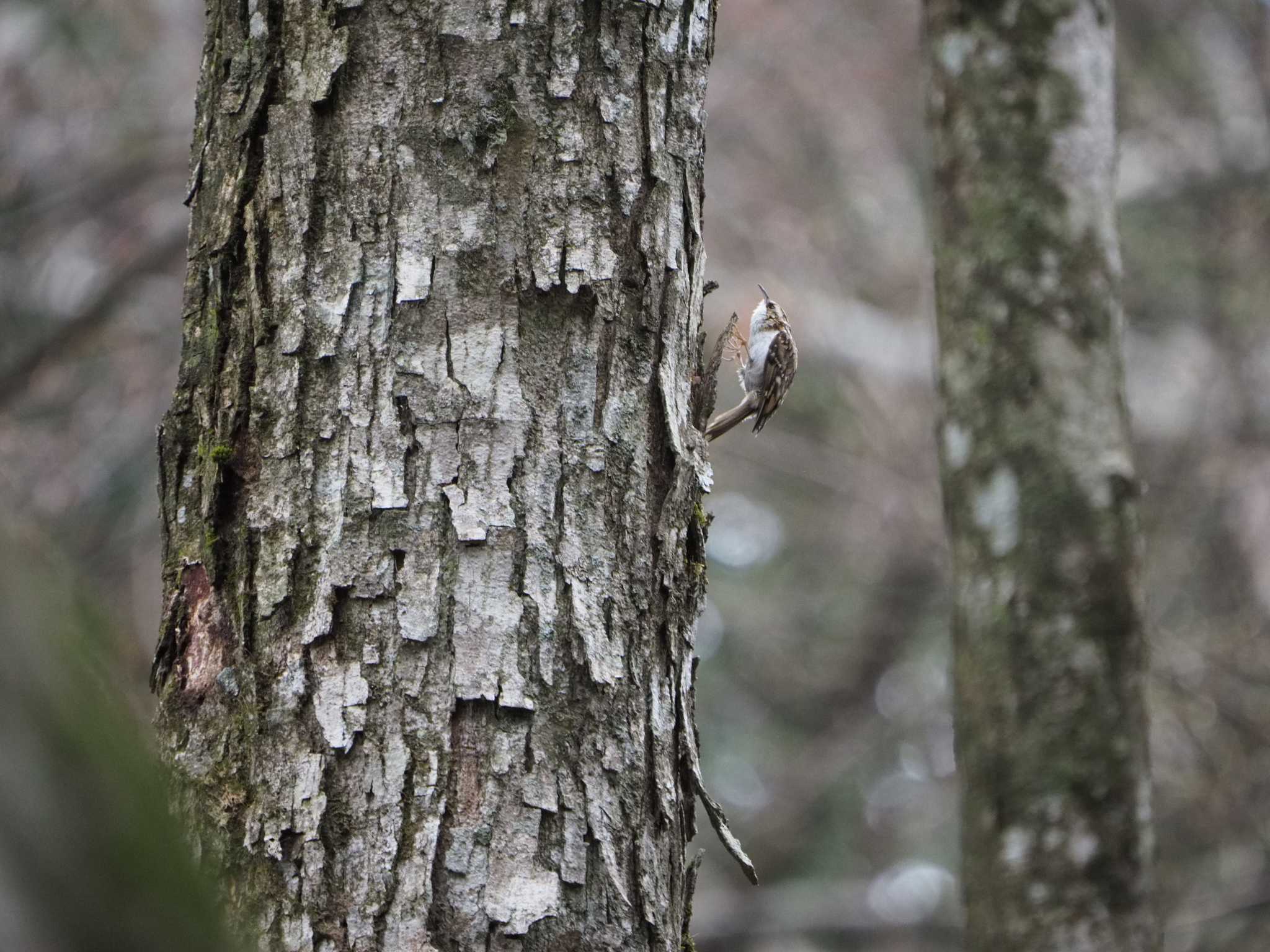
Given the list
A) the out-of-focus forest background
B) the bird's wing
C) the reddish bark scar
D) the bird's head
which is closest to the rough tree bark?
the reddish bark scar

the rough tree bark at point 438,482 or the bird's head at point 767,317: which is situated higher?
the bird's head at point 767,317

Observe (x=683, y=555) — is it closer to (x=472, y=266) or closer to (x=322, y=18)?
(x=472, y=266)

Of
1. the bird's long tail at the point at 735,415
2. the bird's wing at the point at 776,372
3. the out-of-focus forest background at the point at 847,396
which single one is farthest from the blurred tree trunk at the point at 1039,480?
the out-of-focus forest background at the point at 847,396

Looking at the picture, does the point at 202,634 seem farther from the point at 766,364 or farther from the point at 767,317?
the point at 767,317

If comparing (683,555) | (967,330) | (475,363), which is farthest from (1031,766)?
(475,363)

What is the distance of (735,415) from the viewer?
451cm

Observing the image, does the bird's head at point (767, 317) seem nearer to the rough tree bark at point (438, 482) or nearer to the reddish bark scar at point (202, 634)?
the rough tree bark at point (438, 482)

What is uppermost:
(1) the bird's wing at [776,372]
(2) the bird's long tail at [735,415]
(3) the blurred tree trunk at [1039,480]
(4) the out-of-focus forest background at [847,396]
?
(4) the out-of-focus forest background at [847,396]

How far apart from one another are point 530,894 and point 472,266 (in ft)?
2.75

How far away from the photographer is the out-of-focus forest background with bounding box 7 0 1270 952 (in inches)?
284

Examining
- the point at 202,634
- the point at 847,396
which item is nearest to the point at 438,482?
the point at 202,634

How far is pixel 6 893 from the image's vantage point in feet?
2.17

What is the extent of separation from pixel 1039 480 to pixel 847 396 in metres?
6.88

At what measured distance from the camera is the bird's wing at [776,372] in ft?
15.5
